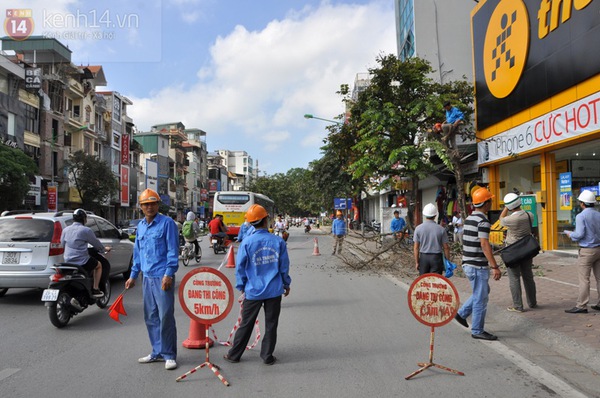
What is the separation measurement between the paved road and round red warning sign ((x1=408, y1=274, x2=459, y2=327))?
20.9 inches

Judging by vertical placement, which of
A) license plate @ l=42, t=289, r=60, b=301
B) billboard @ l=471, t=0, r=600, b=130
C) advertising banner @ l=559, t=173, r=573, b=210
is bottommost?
license plate @ l=42, t=289, r=60, b=301

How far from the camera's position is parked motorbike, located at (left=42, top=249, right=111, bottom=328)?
21.4 ft

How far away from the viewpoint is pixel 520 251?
7.00m

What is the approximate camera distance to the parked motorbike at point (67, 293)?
6.52m

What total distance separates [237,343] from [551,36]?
528 inches

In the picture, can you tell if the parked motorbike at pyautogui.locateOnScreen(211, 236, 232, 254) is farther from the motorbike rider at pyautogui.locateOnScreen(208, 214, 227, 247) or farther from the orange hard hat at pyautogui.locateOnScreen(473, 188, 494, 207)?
the orange hard hat at pyautogui.locateOnScreen(473, 188, 494, 207)

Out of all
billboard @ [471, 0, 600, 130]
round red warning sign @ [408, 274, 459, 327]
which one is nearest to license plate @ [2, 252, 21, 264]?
round red warning sign @ [408, 274, 459, 327]

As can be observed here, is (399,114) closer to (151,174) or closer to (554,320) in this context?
(554,320)

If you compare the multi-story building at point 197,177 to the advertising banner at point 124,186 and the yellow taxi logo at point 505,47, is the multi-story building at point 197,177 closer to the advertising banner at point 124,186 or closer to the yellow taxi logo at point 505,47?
the advertising banner at point 124,186

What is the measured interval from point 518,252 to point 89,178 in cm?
3403

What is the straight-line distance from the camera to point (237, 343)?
16.4 feet

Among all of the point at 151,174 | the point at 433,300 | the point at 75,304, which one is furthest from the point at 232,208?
the point at 151,174

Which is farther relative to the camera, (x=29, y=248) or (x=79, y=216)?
(x=29, y=248)

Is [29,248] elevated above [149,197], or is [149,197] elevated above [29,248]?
[149,197]
